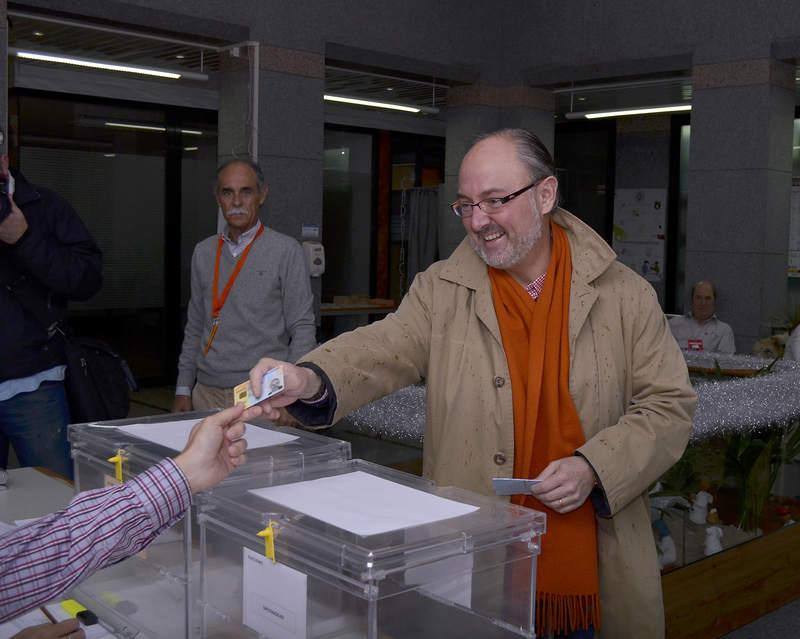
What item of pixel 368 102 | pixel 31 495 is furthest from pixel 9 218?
pixel 368 102

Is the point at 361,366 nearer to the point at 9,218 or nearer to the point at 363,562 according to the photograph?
the point at 363,562

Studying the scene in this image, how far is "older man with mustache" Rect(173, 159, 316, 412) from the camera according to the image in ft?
12.7

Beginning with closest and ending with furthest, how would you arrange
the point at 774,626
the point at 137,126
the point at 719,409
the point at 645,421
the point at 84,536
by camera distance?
the point at 84,536 < the point at 645,421 < the point at 719,409 < the point at 774,626 < the point at 137,126

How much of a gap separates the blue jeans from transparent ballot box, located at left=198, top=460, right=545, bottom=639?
1.57 metres

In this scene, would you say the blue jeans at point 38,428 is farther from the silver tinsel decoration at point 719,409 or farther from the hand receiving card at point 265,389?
the hand receiving card at point 265,389

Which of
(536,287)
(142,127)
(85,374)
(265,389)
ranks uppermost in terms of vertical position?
(142,127)

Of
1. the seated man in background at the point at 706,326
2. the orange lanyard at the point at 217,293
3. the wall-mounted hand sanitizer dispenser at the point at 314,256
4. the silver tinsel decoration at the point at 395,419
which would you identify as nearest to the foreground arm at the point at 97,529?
the silver tinsel decoration at the point at 395,419

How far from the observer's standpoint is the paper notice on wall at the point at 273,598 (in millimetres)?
1334

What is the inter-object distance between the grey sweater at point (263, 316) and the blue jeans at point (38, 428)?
3.13 feet

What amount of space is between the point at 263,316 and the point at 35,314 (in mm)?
1087

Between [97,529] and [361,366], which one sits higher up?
[361,366]

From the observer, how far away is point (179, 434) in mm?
1901

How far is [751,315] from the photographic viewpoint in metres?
7.04

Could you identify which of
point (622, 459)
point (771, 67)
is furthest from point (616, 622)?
point (771, 67)
